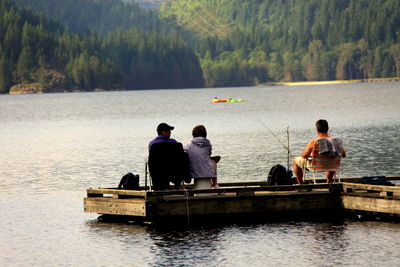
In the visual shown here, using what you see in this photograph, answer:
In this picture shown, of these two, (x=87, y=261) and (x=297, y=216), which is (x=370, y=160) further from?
A: (x=87, y=261)

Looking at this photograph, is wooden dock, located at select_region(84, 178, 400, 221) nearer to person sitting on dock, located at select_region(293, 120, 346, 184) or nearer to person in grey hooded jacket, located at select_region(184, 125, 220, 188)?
person in grey hooded jacket, located at select_region(184, 125, 220, 188)

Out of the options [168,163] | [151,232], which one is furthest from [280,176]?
[151,232]

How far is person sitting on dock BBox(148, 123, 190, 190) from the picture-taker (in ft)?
81.3

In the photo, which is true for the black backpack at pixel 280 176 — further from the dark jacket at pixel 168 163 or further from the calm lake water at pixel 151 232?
the dark jacket at pixel 168 163

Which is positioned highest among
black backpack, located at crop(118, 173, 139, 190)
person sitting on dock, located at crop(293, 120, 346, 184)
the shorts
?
person sitting on dock, located at crop(293, 120, 346, 184)

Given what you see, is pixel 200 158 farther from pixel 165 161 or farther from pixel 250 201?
pixel 250 201

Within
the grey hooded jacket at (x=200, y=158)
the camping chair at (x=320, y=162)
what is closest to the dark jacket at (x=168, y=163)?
the grey hooded jacket at (x=200, y=158)

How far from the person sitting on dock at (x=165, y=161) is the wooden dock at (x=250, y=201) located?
1.67ft

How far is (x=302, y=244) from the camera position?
21.8m

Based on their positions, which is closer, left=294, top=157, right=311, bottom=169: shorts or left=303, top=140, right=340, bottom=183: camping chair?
left=303, top=140, right=340, bottom=183: camping chair

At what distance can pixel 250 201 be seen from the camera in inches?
981

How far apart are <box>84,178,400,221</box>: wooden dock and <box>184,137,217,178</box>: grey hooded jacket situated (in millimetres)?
581

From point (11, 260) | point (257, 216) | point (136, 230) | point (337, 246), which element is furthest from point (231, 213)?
point (11, 260)

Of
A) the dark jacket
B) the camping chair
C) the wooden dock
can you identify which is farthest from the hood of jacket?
the camping chair
